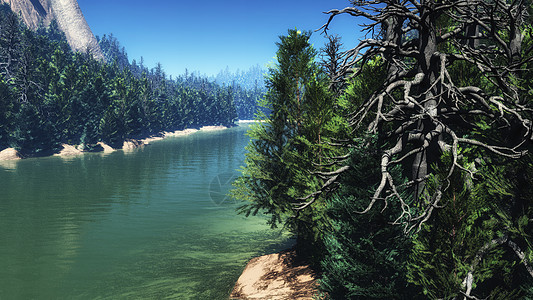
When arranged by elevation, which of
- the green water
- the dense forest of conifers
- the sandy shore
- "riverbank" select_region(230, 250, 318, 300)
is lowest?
the green water

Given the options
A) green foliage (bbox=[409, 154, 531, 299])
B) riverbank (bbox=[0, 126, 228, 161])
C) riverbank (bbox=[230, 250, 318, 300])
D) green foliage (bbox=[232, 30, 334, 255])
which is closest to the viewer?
green foliage (bbox=[409, 154, 531, 299])

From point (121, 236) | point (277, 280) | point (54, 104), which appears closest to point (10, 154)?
point (54, 104)

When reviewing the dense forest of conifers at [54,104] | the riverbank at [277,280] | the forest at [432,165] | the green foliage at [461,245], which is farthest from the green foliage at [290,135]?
the dense forest of conifers at [54,104]

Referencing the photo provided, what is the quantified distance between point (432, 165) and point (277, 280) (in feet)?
38.0

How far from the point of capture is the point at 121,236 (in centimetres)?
2977

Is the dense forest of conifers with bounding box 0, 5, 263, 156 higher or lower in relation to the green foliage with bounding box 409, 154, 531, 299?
higher

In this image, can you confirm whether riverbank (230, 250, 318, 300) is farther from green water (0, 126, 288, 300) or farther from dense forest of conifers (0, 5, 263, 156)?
dense forest of conifers (0, 5, 263, 156)

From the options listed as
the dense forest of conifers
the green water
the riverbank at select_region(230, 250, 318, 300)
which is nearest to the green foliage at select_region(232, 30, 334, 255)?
the riverbank at select_region(230, 250, 318, 300)

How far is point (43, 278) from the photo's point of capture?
21406mm

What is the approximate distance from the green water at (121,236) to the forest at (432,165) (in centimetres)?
967

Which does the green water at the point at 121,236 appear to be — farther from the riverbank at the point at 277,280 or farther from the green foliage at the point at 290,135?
the green foliage at the point at 290,135

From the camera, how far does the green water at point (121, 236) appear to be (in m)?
20.2

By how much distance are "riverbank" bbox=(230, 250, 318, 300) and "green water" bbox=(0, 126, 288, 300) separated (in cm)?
132

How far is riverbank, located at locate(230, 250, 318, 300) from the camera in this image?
15.1 meters
